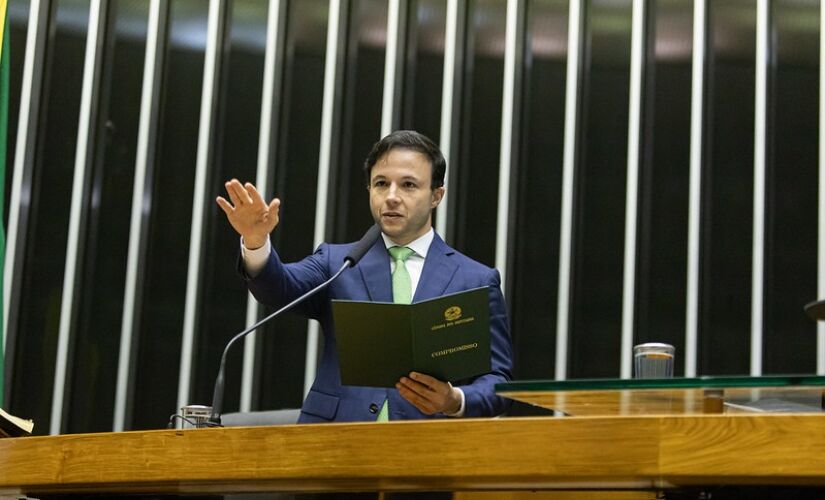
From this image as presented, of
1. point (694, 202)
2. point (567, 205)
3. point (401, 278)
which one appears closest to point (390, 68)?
point (567, 205)

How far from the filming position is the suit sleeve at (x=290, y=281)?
2293 mm

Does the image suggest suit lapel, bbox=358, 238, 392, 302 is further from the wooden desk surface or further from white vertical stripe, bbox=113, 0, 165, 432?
white vertical stripe, bbox=113, 0, 165, 432

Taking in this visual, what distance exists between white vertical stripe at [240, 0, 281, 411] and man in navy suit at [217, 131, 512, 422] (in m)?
1.71

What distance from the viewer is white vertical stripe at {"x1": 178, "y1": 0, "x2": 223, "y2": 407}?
14.2ft

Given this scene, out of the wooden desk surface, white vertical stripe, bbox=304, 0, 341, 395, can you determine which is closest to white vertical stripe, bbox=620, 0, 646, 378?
white vertical stripe, bbox=304, 0, 341, 395

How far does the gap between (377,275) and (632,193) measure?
1.94 meters

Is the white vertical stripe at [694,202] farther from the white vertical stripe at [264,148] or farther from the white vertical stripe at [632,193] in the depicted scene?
the white vertical stripe at [264,148]

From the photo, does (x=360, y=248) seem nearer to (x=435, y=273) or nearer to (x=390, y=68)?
(x=435, y=273)

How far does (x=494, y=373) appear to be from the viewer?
2434 mm

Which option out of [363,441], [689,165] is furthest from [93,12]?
[363,441]

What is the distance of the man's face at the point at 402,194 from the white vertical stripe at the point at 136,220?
1.93m

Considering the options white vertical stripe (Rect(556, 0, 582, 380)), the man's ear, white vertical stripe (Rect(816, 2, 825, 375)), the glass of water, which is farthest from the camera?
white vertical stripe (Rect(556, 0, 582, 380))

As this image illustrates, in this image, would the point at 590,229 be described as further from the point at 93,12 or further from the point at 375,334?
the point at 375,334

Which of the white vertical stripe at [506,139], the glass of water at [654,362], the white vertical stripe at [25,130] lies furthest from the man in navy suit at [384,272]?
the white vertical stripe at [25,130]
